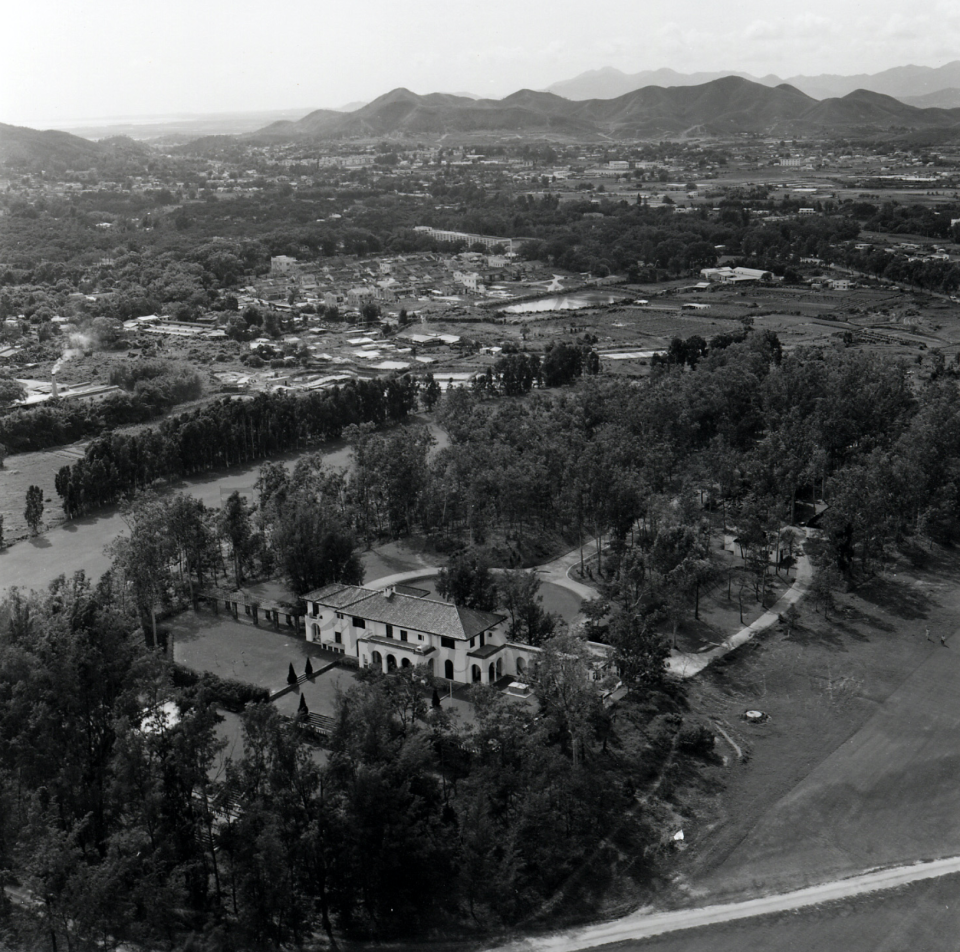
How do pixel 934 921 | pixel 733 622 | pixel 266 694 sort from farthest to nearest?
pixel 733 622
pixel 266 694
pixel 934 921

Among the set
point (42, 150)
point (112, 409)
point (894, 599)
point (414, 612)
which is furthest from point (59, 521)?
point (42, 150)

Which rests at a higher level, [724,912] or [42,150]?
[724,912]

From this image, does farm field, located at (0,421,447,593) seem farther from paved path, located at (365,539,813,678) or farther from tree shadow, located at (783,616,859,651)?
tree shadow, located at (783,616,859,651)

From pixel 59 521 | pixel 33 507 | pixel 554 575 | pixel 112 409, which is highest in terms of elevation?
pixel 33 507

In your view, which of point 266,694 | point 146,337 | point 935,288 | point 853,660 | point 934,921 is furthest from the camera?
point 935,288

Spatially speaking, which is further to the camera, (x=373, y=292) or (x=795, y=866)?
(x=373, y=292)

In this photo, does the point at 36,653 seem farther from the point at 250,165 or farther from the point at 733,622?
the point at 250,165

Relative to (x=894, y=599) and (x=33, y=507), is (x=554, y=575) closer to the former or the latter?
(x=894, y=599)

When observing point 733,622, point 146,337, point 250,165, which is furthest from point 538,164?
point 733,622
